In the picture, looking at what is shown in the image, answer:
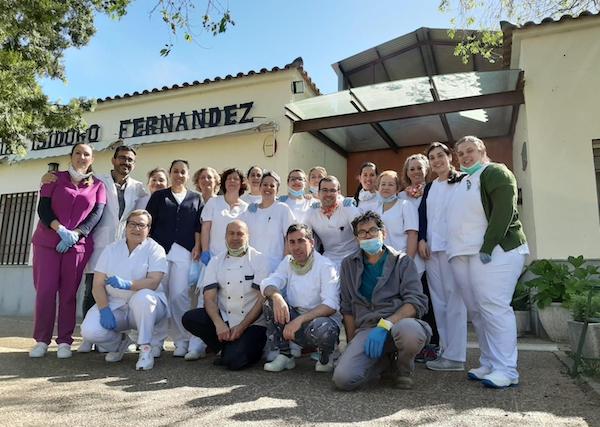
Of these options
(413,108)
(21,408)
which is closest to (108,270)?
(21,408)

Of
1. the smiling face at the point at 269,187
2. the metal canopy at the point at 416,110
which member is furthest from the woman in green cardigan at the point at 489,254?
the metal canopy at the point at 416,110

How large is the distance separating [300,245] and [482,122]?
19.8 feet

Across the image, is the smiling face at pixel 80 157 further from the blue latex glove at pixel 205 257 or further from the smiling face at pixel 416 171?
the smiling face at pixel 416 171

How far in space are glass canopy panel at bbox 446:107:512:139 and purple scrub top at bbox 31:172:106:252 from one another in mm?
6066

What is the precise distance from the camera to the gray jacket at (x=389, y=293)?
3343 mm

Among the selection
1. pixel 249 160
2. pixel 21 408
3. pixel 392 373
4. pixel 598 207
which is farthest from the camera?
pixel 249 160

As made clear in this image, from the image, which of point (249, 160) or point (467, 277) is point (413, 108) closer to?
point (249, 160)

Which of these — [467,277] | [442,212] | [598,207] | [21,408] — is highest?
[598,207]

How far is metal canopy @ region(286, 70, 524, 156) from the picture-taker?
6.66 metres

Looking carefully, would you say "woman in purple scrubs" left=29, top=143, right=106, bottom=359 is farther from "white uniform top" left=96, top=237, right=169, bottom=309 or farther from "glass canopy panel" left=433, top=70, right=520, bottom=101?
"glass canopy panel" left=433, top=70, right=520, bottom=101

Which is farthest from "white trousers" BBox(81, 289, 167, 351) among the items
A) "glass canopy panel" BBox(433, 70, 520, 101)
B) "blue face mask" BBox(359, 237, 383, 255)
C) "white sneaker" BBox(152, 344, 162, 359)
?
"glass canopy panel" BBox(433, 70, 520, 101)

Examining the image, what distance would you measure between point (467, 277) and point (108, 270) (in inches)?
123

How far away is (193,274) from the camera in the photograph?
15.1 feet

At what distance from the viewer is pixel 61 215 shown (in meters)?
4.41
